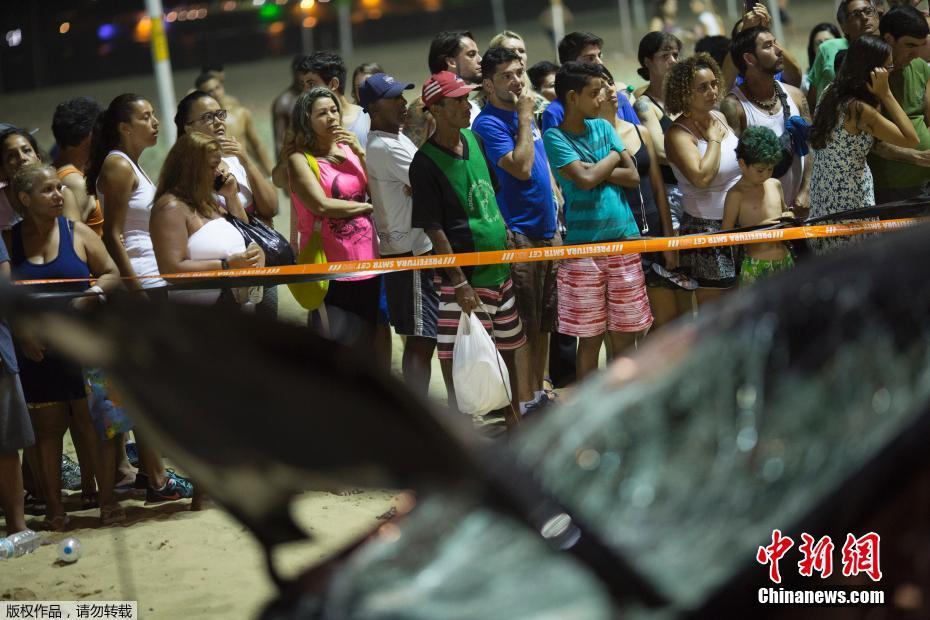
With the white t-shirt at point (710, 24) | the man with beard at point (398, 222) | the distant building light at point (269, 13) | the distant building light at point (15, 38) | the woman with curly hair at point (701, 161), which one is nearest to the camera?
the man with beard at point (398, 222)

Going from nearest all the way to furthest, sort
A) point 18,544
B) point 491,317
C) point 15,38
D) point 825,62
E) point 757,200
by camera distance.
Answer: point 18,544 → point 491,317 → point 757,200 → point 825,62 → point 15,38

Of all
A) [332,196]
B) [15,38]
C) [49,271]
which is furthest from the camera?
[15,38]

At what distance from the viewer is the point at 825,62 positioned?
917 cm

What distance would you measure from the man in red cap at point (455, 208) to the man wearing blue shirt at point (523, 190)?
305mm

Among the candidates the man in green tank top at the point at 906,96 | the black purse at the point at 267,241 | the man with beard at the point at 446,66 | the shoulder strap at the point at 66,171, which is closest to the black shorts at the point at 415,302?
the black purse at the point at 267,241

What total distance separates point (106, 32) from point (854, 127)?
18.0 m

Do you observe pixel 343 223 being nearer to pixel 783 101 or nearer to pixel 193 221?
pixel 193 221

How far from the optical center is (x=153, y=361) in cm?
155

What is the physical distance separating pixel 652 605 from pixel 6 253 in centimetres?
467

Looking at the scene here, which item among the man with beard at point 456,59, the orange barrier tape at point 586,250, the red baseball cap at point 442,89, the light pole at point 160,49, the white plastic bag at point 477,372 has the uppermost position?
the light pole at point 160,49

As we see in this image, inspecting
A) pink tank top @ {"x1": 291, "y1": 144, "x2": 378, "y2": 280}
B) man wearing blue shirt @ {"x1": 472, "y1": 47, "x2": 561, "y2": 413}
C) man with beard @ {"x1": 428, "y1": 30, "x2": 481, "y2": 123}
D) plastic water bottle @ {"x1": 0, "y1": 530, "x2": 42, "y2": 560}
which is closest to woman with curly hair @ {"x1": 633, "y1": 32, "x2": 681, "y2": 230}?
man wearing blue shirt @ {"x1": 472, "y1": 47, "x2": 561, "y2": 413}

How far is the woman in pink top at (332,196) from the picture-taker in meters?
6.42

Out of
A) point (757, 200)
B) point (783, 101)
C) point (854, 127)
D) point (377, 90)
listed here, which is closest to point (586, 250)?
point (757, 200)

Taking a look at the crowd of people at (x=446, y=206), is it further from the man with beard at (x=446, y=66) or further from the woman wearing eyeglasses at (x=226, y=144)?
the man with beard at (x=446, y=66)
